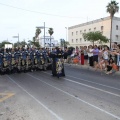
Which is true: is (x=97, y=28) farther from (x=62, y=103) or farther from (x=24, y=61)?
(x=62, y=103)

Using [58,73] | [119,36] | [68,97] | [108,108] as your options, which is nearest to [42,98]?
[68,97]

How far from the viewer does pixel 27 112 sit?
7.03 metres

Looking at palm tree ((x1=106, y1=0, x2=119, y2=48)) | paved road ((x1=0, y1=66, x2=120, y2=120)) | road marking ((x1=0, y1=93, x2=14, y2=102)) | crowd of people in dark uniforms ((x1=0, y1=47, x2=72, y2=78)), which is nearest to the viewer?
paved road ((x1=0, y1=66, x2=120, y2=120))

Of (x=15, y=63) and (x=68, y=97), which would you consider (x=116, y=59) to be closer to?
(x=15, y=63)

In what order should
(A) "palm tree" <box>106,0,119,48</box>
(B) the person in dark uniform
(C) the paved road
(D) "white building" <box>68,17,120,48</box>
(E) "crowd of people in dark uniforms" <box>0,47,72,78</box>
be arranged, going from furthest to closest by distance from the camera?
1. (D) "white building" <box>68,17,120,48</box>
2. (A) "palm tree" <box>106,0,119,48</box>
3. (E) "crowd of people in dark uniforms" <box>0,47,72,78</box>
4. (B) the person in dark uniform
5. (C) the paved road

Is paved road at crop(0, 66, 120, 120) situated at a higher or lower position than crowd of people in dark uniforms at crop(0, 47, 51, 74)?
lower

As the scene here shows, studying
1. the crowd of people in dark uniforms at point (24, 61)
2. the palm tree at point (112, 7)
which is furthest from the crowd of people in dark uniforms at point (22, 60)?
the palm tree at point (112, 7)

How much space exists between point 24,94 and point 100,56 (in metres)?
10.5

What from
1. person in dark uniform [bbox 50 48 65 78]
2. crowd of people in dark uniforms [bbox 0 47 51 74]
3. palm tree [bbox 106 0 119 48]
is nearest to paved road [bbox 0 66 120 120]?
person in dark uniform [bbox 50 48 65 78]

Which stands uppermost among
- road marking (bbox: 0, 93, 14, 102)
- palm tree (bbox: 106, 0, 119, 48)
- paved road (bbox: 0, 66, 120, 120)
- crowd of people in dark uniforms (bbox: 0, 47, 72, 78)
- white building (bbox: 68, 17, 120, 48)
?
palm tree (bbox: 106, 0, 119, 48)

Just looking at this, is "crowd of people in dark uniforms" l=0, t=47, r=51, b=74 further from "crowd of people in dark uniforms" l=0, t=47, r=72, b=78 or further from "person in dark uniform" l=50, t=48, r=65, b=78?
"person in dark uniform" l=50, t=48, r=65, b=78

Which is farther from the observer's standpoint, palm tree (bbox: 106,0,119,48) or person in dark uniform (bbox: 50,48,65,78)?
palm tree (bbox: 106,0,119,48)

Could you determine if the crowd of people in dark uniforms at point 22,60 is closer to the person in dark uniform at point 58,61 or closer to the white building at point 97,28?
the person in dark uniform at point 58,61

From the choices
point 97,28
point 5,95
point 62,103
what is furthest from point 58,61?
point 97,28
